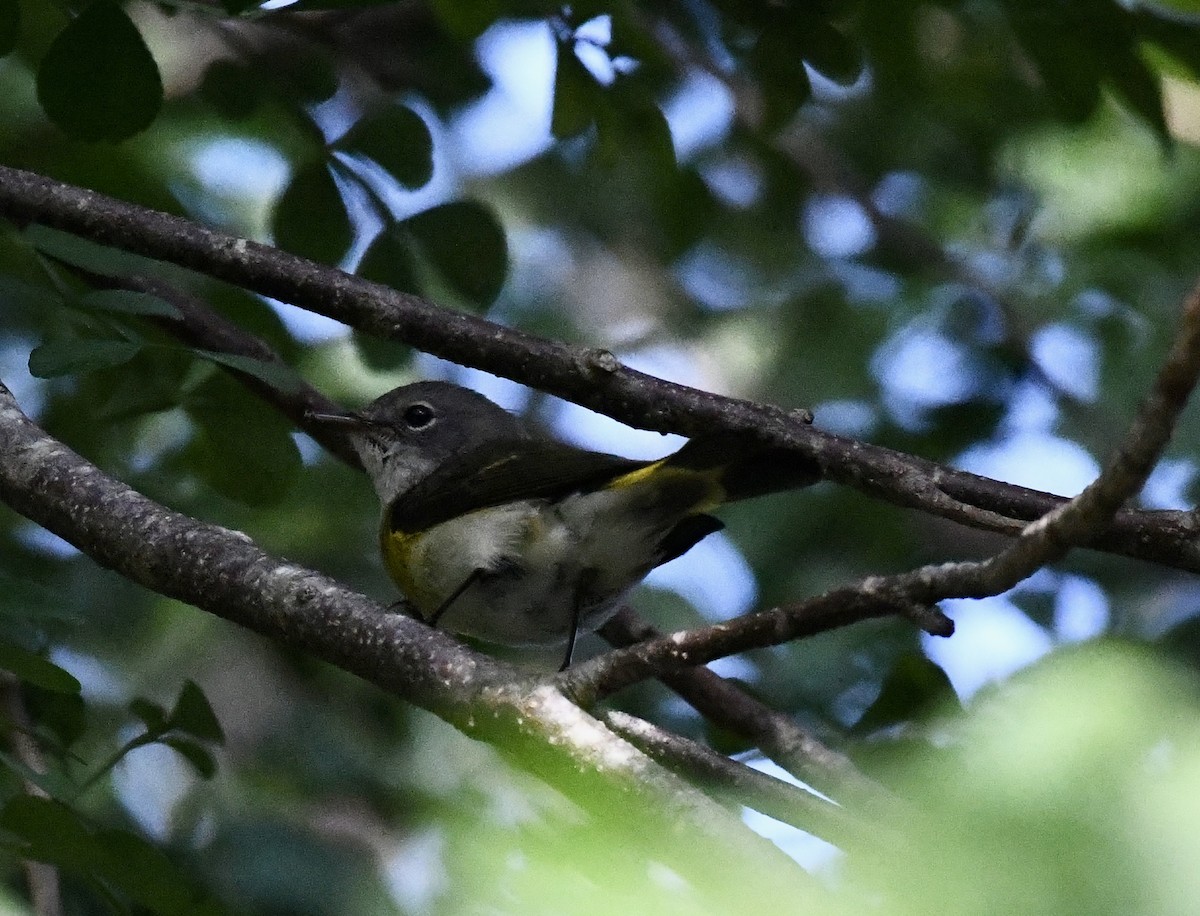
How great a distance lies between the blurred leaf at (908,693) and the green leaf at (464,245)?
54.2 inches

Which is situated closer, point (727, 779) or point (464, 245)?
point (727, 779)

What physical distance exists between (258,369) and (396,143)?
3.40 ft

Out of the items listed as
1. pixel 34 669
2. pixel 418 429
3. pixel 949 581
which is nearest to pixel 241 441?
pixel 34 669

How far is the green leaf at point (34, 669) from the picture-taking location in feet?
6.23

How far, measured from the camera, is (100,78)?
272 cm

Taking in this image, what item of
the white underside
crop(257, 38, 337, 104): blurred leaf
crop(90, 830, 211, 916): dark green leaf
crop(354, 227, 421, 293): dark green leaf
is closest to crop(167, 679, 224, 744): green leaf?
crop(90, 830, 211, 916): dark green leaf

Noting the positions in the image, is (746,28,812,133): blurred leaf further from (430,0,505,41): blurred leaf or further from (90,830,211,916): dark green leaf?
(90,830,211,916): dark green leaf

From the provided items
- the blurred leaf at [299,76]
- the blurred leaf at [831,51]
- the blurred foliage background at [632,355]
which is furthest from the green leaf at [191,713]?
the blurred leaf at [831,51]

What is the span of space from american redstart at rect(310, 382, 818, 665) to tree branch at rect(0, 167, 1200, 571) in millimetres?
323

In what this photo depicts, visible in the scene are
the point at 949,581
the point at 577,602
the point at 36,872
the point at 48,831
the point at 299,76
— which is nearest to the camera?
the point at 949,581

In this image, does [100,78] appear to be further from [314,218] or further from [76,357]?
[314,218]

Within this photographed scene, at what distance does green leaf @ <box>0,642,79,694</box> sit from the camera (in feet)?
6.23

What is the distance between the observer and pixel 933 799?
789 mm

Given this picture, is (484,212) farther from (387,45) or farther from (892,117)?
(892,117)
